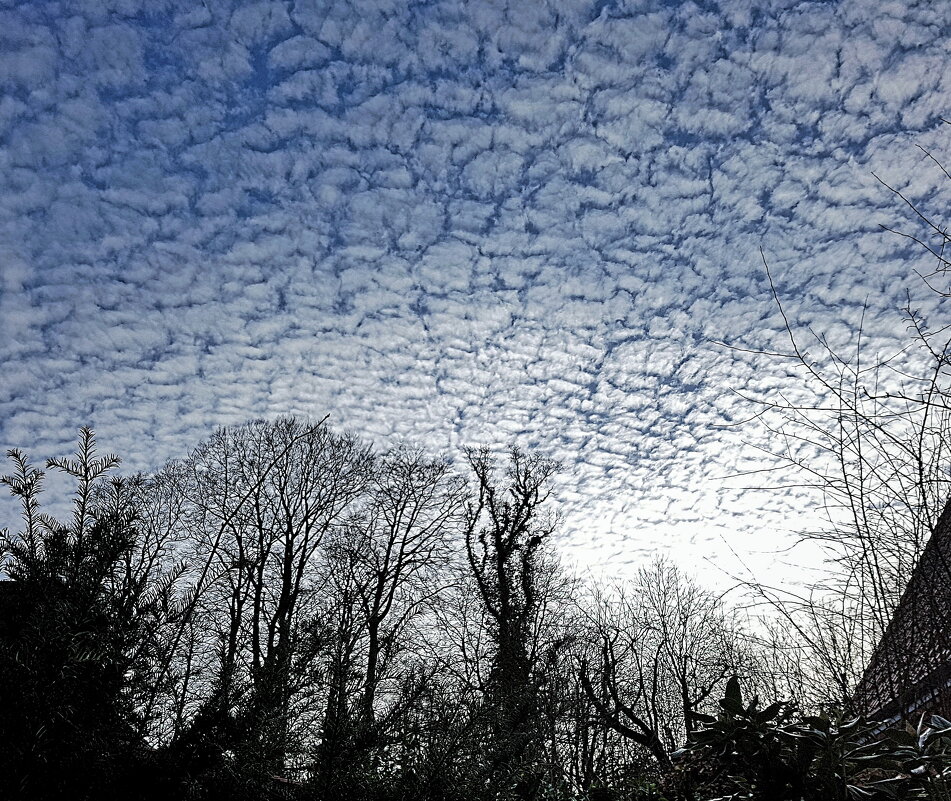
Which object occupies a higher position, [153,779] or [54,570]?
[54,570]

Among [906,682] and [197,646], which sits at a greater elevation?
[197,646]

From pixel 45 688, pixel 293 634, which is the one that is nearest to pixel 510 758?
pixel 293 634

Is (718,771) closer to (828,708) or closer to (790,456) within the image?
(828,708)

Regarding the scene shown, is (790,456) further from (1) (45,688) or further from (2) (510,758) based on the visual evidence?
(1) (45,688)

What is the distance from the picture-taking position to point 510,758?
3166 mm

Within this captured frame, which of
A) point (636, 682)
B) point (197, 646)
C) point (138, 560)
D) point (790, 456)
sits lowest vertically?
point (197, 646)

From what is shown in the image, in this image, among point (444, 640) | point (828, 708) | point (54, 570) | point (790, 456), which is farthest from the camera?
point (444, 640)

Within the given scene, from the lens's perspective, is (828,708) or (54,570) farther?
(828,708)

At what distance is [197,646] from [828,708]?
10.4ft

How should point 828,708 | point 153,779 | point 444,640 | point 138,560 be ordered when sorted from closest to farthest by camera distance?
point 153,779 < point 138,560 < point 828,708 < point 444,640

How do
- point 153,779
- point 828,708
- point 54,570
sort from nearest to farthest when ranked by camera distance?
1. point 153,779
2. point 54,570
3. point 828,708

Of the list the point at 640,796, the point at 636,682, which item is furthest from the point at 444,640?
the point at 640,796

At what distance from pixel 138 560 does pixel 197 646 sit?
418 millimetres

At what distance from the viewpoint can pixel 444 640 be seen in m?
19.6
